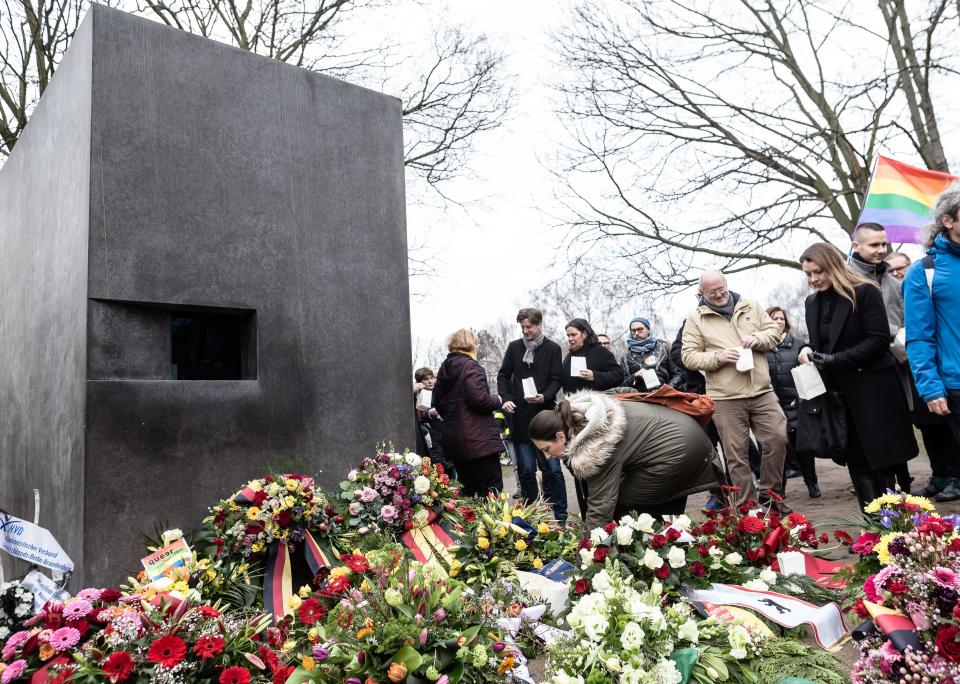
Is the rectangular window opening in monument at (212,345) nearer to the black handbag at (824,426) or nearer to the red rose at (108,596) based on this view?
the red rose at (108,596)

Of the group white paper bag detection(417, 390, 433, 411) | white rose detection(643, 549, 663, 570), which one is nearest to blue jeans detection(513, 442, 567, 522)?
white paper bag detection(417, 390, 433, 411)

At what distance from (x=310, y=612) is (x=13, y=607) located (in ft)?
3.44

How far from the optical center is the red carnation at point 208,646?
220cm

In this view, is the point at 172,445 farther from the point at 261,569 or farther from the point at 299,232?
the point at 299,232

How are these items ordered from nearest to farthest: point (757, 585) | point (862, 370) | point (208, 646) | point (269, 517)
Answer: point (208, 646) < point (757, 585) < point (269, 517) < point (862, 370)

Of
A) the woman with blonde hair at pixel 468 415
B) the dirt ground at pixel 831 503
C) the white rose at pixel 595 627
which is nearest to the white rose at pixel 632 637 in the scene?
the white rose at pixel 595 627

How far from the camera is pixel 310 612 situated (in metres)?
2.65

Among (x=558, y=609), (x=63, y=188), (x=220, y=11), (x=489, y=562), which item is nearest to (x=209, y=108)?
(x=63, y=188)

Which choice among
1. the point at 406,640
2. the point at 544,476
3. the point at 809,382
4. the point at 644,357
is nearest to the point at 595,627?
the point at 406,640

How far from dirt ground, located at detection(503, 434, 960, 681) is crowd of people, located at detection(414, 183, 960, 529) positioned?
33cm

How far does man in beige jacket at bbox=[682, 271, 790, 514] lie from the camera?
4656 mm

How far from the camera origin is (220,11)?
11328 millimetres

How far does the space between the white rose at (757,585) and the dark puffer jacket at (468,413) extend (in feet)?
7.82

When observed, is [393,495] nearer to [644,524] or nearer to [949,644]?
[644,524]
